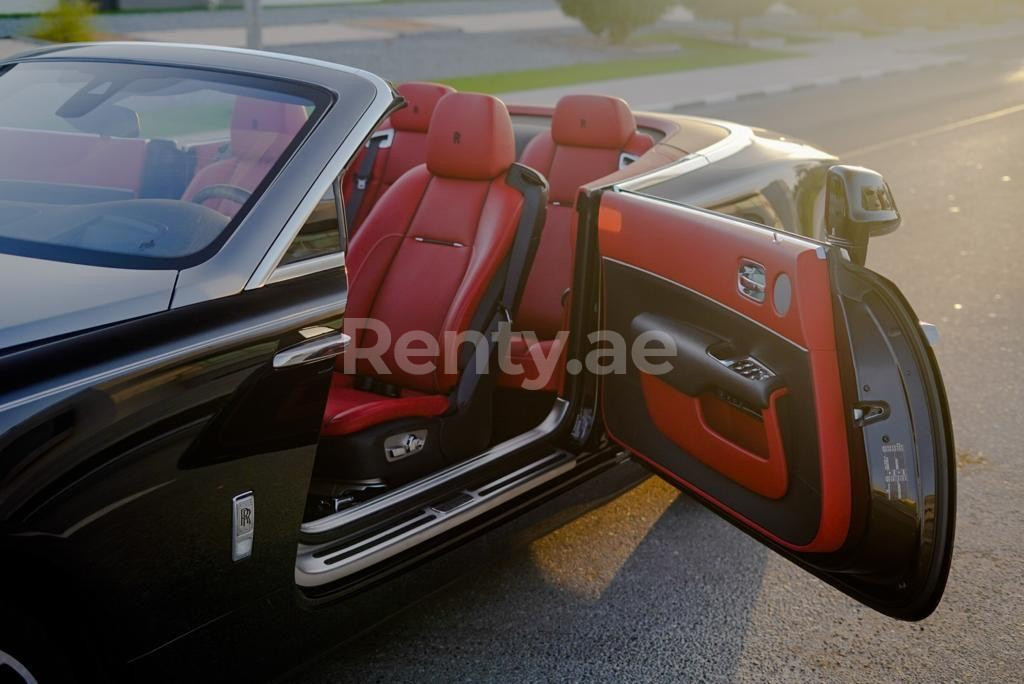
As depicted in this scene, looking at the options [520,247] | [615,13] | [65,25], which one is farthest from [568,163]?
[615,13]

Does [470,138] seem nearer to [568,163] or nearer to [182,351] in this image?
[568,163]

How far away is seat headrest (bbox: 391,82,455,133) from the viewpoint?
5.71m

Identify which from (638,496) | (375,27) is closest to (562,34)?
(375,27)

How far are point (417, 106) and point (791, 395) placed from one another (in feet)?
11.6

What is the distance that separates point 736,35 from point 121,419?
26.3m

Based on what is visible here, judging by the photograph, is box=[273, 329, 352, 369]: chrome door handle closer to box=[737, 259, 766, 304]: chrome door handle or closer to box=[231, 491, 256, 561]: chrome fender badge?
box=[231, 491, 256, 561]: chrome fender badge

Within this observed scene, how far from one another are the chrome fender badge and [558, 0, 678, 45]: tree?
21.2 meters

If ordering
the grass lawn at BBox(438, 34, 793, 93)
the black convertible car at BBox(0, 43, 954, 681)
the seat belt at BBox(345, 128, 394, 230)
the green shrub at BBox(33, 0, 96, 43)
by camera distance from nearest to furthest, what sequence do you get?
1. the black convertible car at BBox(0, 43, 954, 681)
2. the seat belt at BBox(345, 128, 394, 230)
3. the green shrub at BBox(33, 0, 96, 43)
4. the grass lawn at BBox(438, 34, 793, 93)

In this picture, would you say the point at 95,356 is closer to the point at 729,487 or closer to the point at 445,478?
the point at 445,478

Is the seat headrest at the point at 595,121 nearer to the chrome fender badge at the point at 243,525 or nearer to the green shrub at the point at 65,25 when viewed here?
the chrome fender badge at the point at 243,525

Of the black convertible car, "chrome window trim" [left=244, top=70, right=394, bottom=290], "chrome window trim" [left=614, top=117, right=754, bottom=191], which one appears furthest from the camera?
"chrome window trim" [left=614, top=117, right=754, bottom=191]

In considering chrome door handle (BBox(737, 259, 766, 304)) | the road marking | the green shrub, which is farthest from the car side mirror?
the green shrub

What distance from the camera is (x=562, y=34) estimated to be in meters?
24.2

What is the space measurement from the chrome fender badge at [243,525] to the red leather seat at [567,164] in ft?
8.05
